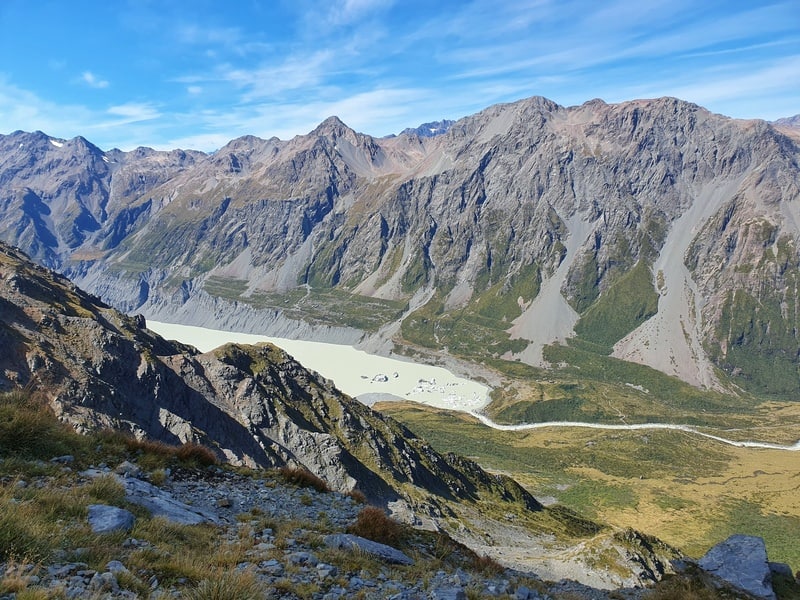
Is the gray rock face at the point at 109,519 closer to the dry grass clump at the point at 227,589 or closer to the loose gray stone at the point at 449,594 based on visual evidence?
the dry grass clump at the point at 227,589

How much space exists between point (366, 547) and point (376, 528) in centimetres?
269

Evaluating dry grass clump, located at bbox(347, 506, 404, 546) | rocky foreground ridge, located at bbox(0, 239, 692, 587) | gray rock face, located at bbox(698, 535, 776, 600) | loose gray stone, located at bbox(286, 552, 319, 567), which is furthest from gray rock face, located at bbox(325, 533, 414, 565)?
gray rock face, located at bbox(698, 535, 776, 600)

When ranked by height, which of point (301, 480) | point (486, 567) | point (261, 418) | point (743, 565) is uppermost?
point (301, 480)

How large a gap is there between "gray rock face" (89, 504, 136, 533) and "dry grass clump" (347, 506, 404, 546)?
321 inches

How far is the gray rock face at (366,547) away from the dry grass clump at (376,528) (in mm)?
1165

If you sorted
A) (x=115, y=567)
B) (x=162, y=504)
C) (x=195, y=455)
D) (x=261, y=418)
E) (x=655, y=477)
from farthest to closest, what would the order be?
(x=655, y=477) < (x=261, y=418) < (x=195, y=455) < (x=162, y=504) < (x=115, y=567)

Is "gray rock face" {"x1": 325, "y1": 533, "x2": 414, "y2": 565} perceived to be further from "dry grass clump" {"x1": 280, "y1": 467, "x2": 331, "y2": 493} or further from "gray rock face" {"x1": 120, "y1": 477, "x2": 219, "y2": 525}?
"dry grass clump" {"x1": 280, "y1": 467, "x2": 331, "y2": 493}

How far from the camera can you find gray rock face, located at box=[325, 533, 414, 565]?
15.5 m

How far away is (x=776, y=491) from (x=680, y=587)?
155548 mm

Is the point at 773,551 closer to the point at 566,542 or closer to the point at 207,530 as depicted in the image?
the point at 566,542

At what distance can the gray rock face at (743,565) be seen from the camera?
88.5 ft

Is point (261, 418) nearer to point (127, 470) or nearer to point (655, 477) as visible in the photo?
point (127, 470)

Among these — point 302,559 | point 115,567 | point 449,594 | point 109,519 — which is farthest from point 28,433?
point 449,594

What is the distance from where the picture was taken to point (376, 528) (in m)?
18.7
